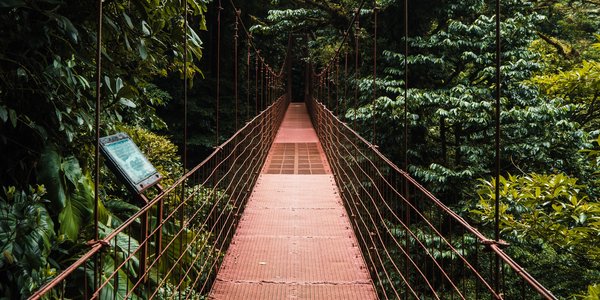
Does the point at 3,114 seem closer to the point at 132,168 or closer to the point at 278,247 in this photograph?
the point at 132,168

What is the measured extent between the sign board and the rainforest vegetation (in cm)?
33

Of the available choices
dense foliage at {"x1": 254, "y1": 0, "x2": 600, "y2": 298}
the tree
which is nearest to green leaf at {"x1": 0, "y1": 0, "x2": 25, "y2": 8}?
the tree

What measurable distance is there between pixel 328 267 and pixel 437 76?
4654 millimetres

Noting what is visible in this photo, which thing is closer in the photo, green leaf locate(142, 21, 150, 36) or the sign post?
the sign post

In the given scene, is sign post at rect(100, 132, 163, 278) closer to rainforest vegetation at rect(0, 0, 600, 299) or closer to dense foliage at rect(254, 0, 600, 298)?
rainforest vegetation at rect(0, 0, 600, 299)

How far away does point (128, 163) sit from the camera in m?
1.72

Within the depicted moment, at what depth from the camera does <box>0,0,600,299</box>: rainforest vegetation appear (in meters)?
1.93

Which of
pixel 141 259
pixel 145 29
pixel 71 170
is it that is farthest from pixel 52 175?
pixel 145 29

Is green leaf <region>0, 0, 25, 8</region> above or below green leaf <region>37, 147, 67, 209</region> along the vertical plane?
above

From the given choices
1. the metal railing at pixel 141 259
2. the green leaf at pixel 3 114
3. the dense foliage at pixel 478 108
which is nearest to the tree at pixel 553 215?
the dense foliage at pixel 478 108

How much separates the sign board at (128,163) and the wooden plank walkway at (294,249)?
2.57ft

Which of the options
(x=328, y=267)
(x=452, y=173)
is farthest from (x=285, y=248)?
(x=452, y=173)

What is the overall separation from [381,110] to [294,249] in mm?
3274

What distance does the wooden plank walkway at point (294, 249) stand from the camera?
2445 millimetres
